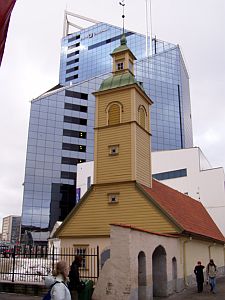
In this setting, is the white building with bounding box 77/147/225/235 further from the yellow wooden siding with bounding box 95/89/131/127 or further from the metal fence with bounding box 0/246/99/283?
the metal fence with bounding box 0/246/99/283

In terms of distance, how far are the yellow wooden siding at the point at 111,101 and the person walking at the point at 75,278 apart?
421 inches

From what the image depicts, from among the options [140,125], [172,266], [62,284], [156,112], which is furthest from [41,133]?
[62,284]

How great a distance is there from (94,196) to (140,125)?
4804mm

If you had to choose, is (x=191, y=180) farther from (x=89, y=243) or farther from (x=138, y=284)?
(x=138, y=284)

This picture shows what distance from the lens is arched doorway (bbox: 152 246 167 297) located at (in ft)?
52.0

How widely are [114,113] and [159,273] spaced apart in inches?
372

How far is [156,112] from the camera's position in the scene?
8150cm

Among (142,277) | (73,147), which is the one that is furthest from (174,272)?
(73,147)

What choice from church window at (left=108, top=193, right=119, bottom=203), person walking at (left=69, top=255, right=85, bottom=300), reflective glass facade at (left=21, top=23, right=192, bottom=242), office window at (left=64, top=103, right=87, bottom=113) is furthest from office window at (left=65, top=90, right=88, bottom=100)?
person walking at (left=69, top=255, right=85, bottom=300)

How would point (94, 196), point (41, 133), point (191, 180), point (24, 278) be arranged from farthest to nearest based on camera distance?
point (41, 133) < point (191, 180) < point (94, 196) < point (24, 278)

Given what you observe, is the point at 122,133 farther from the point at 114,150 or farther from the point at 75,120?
the point at 75,120

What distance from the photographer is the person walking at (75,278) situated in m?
11.6

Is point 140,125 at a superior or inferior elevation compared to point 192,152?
inferior

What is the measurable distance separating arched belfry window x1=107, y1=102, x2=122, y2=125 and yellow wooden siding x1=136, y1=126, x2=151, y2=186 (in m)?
1.33
